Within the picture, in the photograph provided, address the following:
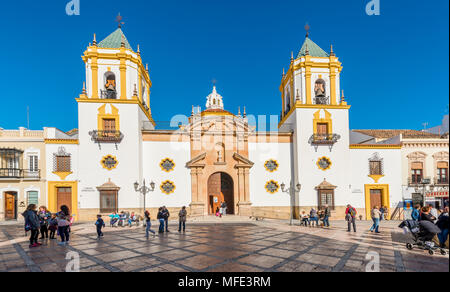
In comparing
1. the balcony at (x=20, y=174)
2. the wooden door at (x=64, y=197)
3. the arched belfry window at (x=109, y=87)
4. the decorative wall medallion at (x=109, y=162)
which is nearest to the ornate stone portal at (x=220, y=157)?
the decorative wall medallion at (x=109, y=162)

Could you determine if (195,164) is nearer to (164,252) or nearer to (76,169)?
(76,169)

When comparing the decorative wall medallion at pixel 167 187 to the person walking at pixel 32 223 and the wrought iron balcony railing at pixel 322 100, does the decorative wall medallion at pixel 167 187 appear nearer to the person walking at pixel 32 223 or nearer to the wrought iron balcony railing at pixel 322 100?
the person walking at pixel 32 223

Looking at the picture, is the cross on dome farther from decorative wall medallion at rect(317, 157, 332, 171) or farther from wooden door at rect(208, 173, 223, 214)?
decorative wall medallion at rect(317, 157, 332, 171)

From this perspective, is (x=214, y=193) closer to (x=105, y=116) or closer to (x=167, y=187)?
(x=167, y=187)

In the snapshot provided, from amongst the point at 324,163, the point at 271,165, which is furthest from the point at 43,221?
the point at 324,163

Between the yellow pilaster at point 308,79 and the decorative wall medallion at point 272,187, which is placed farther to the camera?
the decorative wall medallion at point 272,187

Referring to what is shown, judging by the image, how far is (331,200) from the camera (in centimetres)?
2158

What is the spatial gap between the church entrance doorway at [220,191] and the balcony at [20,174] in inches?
548

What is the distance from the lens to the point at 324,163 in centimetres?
2205

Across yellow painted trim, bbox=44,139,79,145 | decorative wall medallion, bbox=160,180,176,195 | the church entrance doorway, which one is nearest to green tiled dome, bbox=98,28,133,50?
yellow painted trim, bbox=44,139,79,145

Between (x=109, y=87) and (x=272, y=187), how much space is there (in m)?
16.3

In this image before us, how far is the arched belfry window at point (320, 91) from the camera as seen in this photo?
73.3ft

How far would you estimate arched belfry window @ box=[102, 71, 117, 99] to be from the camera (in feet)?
68.0

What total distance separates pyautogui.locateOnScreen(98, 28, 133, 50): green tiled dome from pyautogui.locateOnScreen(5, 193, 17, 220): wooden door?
14.4m
